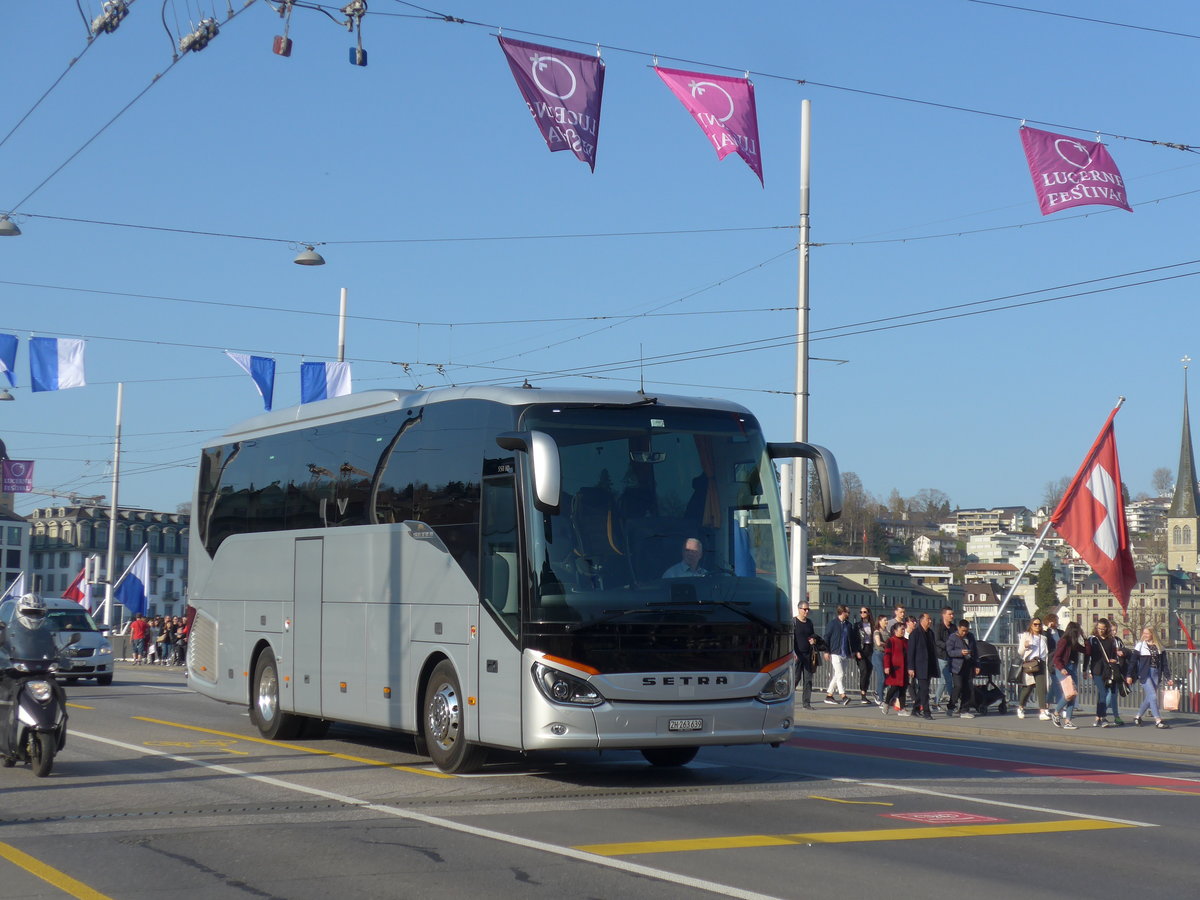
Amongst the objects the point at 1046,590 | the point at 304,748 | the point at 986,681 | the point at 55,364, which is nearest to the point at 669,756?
the point at 304,748

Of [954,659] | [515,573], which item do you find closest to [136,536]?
[954,659]

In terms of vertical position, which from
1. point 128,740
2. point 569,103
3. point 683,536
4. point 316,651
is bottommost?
Answer: point 128,740

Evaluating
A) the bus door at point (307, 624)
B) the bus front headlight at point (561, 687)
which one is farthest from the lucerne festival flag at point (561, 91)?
the bus front headlight at point (561, 687)

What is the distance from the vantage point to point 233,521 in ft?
64.3

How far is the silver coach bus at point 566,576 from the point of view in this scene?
1262 cm

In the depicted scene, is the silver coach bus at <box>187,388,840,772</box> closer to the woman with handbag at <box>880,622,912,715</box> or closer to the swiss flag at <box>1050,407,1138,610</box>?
the woman with handbag at <box>880,622,912,715</box>

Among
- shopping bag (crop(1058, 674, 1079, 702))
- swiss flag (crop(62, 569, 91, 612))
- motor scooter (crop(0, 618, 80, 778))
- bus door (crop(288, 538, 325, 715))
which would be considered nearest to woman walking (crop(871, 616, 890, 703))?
shopping bag (crop(1058, 674, 1079, 702))

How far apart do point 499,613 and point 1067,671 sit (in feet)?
43.3

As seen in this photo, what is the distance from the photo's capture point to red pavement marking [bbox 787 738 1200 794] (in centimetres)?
1473

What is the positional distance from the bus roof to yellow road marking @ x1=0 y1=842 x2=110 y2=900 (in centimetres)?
561

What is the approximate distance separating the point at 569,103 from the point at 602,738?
8797 mm

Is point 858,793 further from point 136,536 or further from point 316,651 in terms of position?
point 136,536

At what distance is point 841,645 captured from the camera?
27.1 meters

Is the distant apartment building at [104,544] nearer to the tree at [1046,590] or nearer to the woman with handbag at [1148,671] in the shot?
the tree at [1046,590]
